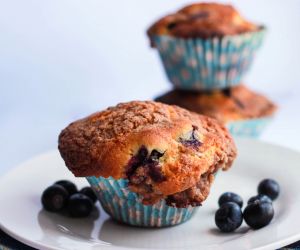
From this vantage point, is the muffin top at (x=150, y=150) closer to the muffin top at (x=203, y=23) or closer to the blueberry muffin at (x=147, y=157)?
the blueberry muffin at (x=147, y=157)

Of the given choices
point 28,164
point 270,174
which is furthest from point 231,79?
point 28,164

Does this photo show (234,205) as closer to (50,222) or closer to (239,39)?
(50,222)

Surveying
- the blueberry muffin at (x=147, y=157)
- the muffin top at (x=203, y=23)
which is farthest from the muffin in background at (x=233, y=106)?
the blueberry muffin at (x=147, y=157)

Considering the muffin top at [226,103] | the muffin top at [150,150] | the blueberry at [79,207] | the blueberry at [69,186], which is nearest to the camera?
the muffin top at [150,150]

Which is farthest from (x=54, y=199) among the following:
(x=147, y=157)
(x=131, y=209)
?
(x=147, y=157)

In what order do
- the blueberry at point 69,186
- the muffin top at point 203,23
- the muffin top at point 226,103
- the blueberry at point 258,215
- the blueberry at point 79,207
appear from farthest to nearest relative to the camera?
the muffin top at point 226,103 → the muffin top at point 203,23 → the blueberry at point 69,186 → the blueberry at point 79,207 → the blueberry at point 258,215

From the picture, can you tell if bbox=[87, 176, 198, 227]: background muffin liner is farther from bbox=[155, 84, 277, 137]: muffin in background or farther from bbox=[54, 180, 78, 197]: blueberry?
bbox=[155, 84, 277, 137]: muffin in background
